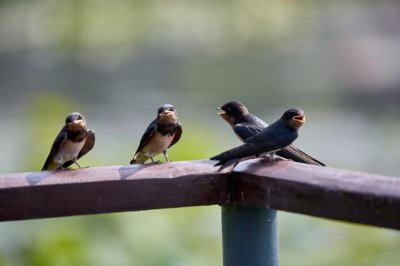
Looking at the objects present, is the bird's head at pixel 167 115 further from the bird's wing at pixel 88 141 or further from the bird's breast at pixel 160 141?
the bird's wing at pixel 88 141

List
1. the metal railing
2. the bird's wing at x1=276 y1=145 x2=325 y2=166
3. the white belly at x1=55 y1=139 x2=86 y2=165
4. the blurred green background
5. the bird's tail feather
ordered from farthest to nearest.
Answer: the blurred green background → the bird's tail feather → the white belly at x1=55 y1=139 x2=86 y2=165 → the bird's wing at x1=276 y1=145 x2=325 y2=166 → the metal railing

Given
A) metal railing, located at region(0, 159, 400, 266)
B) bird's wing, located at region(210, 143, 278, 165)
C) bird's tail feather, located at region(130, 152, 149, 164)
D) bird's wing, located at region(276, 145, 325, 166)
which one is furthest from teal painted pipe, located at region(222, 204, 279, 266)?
bird's tail feather, located at region(130, 152, 149, 164)

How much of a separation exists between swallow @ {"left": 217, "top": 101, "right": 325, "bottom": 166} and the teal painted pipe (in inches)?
10.1

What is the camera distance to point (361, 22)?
52.5 feet

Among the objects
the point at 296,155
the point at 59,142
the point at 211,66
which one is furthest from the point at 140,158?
the point at 211,66

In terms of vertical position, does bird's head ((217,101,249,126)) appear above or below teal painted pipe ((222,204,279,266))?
above

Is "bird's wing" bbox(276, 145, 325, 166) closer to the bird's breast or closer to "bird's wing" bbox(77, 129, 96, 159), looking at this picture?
the bird's breast

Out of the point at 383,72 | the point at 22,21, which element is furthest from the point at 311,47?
the point at 22,21

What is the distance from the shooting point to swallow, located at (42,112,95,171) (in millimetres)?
2580

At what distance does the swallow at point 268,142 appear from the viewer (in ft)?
7.57

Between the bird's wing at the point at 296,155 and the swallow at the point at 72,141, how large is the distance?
46 cm

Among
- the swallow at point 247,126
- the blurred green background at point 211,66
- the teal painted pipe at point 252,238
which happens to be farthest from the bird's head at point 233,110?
the blurred green background at point 211,66

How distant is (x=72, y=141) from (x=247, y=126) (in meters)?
0.47

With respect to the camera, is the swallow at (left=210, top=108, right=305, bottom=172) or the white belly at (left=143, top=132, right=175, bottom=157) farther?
the white belly at (left=143, top=132, right=175, bottom=157)
